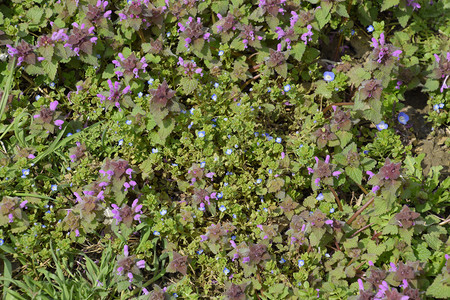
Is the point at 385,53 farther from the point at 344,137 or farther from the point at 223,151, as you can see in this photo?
the point at 223,151

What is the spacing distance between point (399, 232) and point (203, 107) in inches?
87.3

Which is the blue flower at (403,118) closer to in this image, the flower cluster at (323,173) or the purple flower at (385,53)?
the purple flower at (385,53)

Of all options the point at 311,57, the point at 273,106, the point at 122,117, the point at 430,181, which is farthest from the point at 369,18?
the point at 122,117

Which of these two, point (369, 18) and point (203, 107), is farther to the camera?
point (369, 18)

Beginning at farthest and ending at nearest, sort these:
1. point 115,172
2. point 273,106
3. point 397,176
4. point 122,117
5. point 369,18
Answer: point 369,18
point 273,106
point 122,117
point 115,172
point 397,176

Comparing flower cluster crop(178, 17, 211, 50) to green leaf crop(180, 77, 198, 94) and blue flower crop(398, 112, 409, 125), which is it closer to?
green leaf crop(180, 77, 198, 94)

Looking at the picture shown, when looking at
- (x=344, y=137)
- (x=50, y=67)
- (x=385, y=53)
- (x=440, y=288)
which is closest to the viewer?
(x=440, y=288)

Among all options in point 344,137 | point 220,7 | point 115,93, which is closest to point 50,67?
point 115,93

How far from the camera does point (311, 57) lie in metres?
5.55

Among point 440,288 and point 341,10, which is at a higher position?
point 341,10

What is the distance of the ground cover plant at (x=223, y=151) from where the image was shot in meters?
4.58

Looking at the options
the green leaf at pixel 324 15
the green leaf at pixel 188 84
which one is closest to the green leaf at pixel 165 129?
the green leaf at pixel 188 84

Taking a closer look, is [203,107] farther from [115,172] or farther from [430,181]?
[430,181]

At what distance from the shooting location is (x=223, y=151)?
5109 millimetres
